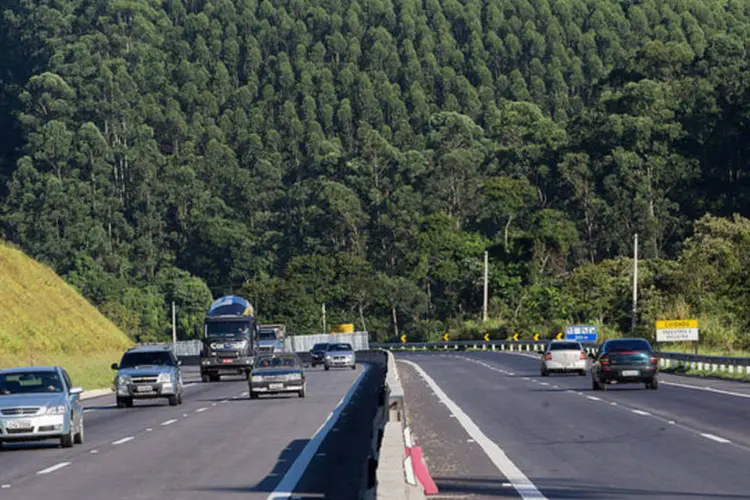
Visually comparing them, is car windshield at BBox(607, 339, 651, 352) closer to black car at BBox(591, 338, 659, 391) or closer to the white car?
black car at BBox(591, 338, 659, 391)

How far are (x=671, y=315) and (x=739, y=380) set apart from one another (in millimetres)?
33516

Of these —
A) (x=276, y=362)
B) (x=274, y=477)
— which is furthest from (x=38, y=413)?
(x=276, y=362)

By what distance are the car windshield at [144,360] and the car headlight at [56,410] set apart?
16.7 metres

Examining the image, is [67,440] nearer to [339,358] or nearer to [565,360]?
[565,360]

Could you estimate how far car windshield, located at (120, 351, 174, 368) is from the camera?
42.9 metres

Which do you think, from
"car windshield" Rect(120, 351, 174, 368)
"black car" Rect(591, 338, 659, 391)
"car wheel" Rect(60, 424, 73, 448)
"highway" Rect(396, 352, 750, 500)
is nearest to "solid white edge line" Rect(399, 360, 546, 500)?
"highway" Rect(396, 352, 750, 500)

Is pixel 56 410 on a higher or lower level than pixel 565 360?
lower

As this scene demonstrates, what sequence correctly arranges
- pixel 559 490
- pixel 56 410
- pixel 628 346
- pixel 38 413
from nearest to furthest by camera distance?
pixel 559 490 < pixel 38 413 < pixel 56 410 < pixel 628 346

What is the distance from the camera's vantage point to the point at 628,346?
4431 centimetres

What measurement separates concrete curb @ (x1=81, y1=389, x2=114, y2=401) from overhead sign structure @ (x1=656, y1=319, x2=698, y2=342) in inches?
924

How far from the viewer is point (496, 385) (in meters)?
49.8

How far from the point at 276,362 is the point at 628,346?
10.4 meters

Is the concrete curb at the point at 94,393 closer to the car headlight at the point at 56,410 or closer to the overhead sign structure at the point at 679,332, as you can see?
the overhead sign structure at the point at 679,332

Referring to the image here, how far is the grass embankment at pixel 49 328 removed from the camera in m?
61.7
